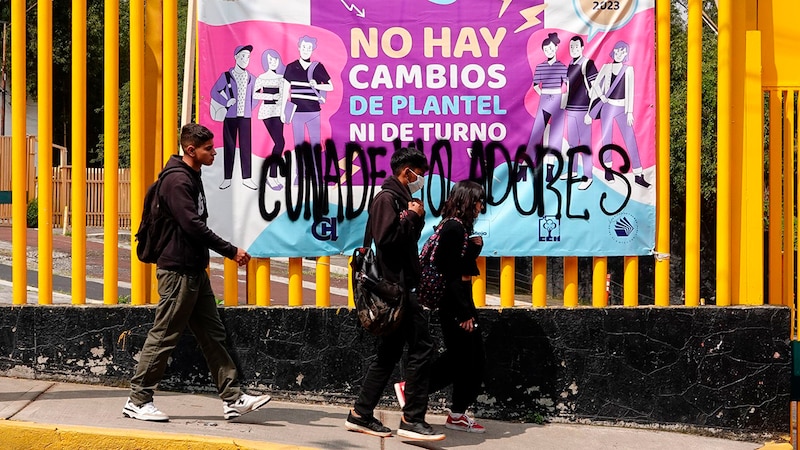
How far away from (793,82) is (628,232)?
5.25 feet

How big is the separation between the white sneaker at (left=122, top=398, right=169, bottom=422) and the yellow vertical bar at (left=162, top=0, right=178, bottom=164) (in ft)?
5.99

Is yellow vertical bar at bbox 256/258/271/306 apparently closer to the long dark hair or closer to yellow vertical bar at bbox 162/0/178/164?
yellow vertical bar at bbox 162/0/178/164

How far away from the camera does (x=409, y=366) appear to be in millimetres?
6336

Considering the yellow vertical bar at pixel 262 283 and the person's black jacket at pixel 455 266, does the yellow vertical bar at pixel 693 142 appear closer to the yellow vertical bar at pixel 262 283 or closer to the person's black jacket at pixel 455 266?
the person's black jacket at pixel 455 266

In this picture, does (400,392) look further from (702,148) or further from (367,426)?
(702,148)

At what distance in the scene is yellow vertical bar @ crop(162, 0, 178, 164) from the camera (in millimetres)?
7148

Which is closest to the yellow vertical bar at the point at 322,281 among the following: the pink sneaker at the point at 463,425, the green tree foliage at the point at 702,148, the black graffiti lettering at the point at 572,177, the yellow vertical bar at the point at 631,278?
the pink sneaker at the point at 463,425

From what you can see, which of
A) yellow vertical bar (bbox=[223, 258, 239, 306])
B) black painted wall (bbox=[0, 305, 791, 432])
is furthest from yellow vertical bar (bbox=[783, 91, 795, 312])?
yellow vertical bar (bbox=[223, 258, 239, 306])

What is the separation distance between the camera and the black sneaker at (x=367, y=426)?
21.0 feet

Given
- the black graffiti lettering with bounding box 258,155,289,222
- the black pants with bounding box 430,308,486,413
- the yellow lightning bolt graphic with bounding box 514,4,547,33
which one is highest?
the yellow lightning bolt graphic with bounding box 514,4,547,33

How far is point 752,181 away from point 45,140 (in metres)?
4.94

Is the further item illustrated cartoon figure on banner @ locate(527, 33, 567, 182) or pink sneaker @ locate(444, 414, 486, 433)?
illustrated cartoon figure on banner @ locate(527, 33, 567, 182)

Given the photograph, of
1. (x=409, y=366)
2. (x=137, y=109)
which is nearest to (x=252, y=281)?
(x=137, y=109)

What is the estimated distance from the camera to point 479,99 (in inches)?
280
